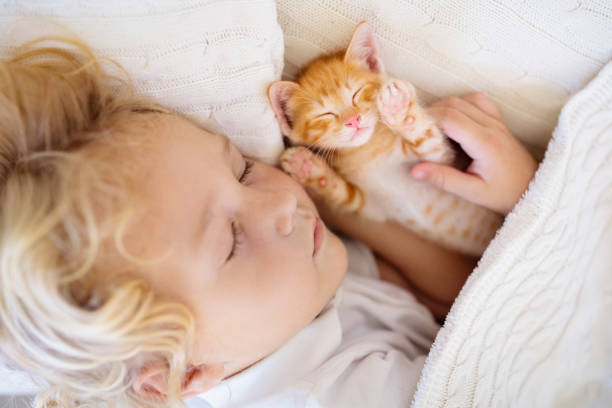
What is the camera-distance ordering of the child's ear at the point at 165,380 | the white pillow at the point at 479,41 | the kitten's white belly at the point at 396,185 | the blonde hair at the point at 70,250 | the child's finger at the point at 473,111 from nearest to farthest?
the blonde hair at the point at 70,250 → the child's ear at the point at 165,380 → the white pillow at the point at 479,41 → the child's finger at the point at 473,111 → the kitten's white belly at the point at 396,185

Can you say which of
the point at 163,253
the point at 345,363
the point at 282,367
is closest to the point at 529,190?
the point at 345,363

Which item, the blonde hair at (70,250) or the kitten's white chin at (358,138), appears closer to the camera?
the blonde hair at (70,250)

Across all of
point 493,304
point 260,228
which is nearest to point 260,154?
point 260,228

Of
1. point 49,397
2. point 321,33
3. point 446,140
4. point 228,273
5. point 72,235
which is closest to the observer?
point 72,235

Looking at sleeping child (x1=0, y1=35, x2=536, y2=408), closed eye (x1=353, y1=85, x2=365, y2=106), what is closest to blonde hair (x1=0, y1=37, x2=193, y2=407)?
sleeping child (x1=0, y1=35, x2=536, y2=408)

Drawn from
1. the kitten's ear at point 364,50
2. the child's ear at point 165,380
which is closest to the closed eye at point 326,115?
the kitten's ear at point 364,50

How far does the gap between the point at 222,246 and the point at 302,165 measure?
375 millimetres

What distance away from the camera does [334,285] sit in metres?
0.93

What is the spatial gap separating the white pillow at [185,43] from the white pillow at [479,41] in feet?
0.43

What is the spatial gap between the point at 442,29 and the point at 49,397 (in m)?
1.05

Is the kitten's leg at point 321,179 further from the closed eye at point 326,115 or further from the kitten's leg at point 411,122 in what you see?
the kitten's leg at point 411,122

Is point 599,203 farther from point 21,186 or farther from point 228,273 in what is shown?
point 21,186

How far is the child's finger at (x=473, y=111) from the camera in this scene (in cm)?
96

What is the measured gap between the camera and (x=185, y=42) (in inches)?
30.3
